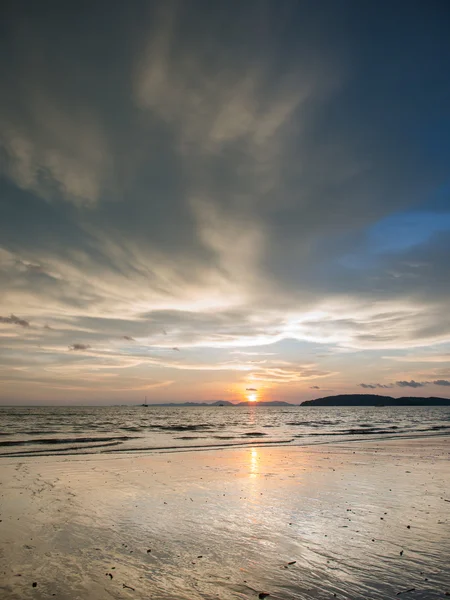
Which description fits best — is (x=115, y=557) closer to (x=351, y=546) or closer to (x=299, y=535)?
(x=299, y=535)

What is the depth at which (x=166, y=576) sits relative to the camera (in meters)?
7.63

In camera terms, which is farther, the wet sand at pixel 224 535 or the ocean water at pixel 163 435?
the ocean water at pixel 163 435

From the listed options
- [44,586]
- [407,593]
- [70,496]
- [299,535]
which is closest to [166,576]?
[44,586]

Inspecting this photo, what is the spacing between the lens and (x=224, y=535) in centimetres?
1001

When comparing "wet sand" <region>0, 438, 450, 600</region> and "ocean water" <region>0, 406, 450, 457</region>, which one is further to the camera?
"ocean water" <region>0, 406, 450, 457</region>

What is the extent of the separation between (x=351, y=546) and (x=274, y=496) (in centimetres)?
570

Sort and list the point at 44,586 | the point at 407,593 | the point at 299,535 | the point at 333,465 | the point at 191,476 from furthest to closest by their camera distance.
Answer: the point at 333,465 → the point at 191,476 → the point at 299,535 → the point at 44,586 → the point at 407,593

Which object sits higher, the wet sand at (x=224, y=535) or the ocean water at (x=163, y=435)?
the wet sand at (x=224, y=535)

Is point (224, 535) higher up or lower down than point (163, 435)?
higher up

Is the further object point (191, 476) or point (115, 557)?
point (191, 476)

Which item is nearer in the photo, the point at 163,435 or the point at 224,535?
the point at 224,535

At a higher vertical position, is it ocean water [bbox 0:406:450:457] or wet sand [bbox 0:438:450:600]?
wet sand [bbox 0:438:450:600]

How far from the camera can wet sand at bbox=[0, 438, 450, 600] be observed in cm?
720

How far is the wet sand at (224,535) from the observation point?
23.6ft
